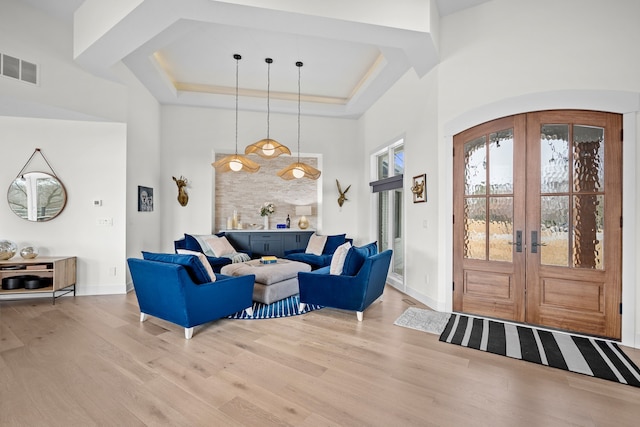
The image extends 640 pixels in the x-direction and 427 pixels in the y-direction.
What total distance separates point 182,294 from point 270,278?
1315 millimetres

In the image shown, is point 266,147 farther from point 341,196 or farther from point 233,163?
point 341,196

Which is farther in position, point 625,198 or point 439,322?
point 439,322

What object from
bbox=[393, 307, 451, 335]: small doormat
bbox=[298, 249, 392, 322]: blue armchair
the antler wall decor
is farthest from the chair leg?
the antler wall decor

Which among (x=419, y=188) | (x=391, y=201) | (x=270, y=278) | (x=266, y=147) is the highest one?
(x=266, y=147)

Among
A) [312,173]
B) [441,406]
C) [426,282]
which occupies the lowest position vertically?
[441,406]

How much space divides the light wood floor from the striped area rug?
5.1 inches

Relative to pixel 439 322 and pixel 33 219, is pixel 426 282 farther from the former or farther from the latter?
pixel 33 219

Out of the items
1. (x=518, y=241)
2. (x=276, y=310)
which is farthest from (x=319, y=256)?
(x=518, y=241)

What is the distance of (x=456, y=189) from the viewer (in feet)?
12.7

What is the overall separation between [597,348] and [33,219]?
23.6ft

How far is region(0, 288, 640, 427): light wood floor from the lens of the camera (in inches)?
74.3

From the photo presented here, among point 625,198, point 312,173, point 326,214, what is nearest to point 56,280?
point 312,173

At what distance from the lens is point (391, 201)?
5664mm

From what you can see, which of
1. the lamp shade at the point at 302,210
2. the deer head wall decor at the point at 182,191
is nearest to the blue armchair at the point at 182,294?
the deer head wall decor at the point at 182,191
